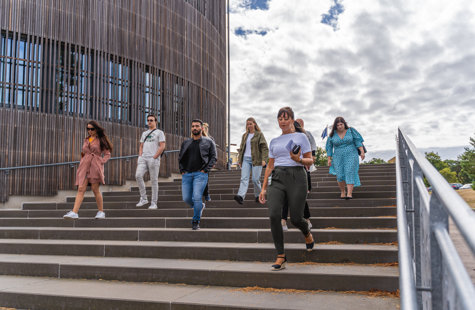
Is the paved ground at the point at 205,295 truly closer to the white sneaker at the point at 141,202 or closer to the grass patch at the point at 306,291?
the grass patch at the point at 306,291

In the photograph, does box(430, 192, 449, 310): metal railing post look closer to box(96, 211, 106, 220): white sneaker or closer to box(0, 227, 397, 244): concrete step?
box(0, 227, 397, 244): concrete step

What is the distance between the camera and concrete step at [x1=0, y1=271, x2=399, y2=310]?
3.69 m

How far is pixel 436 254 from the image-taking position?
166 cm

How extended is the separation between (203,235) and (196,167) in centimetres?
110

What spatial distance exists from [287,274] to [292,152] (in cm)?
126

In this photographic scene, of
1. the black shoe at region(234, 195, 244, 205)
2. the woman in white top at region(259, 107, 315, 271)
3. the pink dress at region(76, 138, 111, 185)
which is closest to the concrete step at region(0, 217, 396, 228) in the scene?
the black shoe at region(234, 195, 244, 205)

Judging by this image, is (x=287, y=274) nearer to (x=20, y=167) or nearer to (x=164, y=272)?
(x=164, y=272)

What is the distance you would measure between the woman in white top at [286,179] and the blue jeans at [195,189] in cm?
187

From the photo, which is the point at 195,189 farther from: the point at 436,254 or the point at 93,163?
the point at 436,254

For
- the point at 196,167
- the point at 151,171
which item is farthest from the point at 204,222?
the point at 151,171

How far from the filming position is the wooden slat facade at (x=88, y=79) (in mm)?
12047

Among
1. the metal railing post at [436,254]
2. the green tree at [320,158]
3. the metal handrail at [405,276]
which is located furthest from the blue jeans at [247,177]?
the green tree at [320,158]

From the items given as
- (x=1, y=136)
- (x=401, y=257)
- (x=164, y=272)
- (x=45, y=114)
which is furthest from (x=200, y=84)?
(x=401, y=257)

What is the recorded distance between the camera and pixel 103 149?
7715 mm
